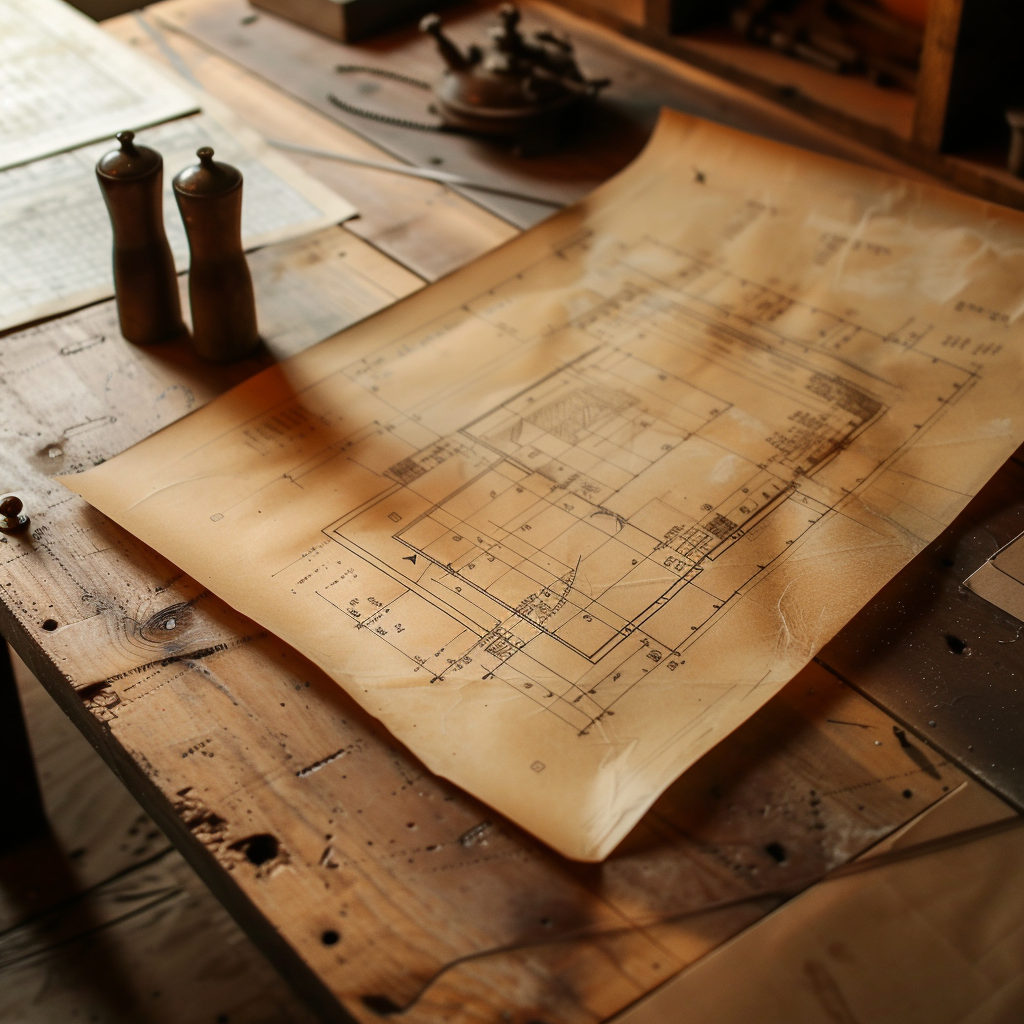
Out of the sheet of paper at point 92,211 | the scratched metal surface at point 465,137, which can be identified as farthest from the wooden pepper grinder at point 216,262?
the scratched metal surface at point 465,137

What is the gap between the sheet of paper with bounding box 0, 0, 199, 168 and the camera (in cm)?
124

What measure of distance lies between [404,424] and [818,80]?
0.80 m

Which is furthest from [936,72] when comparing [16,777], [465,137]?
[16,777]

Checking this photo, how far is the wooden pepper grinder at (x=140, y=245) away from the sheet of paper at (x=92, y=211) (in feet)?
0.34

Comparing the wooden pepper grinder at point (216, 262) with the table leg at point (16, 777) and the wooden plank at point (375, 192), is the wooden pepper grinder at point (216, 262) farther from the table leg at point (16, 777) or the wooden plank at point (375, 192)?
the table leg at point (16, 777)

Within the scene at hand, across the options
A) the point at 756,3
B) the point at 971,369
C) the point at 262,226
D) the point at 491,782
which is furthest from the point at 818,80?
the point at 491,782

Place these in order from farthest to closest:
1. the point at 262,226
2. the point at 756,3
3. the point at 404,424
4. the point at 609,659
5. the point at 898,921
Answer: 1. the point at 756,3
2. the point at 262,226
3. the point at 404,424
4. the point at 609,659
5. the point at 898,921

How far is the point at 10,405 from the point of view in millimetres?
875

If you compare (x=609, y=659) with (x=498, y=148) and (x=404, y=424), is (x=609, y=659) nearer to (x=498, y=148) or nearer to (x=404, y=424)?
(x=404, y=424)

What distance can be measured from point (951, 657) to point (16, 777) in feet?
4.07

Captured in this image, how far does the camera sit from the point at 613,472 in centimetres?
79

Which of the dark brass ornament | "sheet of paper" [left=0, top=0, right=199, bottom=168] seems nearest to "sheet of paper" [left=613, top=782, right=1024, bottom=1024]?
the dark brass ornament

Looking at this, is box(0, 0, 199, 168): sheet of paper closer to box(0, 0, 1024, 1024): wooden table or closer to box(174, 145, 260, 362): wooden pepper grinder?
box(174, 145, 260, 362): wooden pepper grinder

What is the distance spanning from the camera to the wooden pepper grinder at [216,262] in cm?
→ 82
